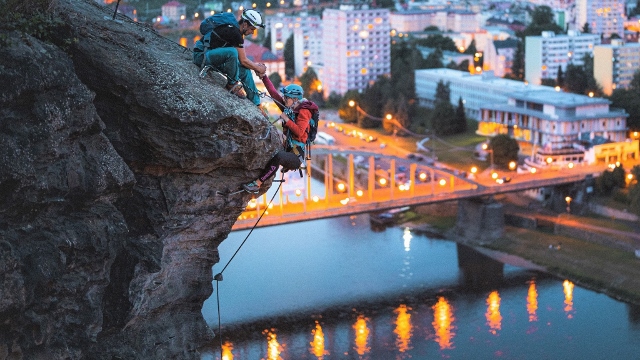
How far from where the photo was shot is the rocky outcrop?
19.2ft

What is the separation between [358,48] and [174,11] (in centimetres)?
1024

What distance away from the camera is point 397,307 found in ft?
90.9

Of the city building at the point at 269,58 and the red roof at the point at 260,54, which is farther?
the city building at the point at 269,58

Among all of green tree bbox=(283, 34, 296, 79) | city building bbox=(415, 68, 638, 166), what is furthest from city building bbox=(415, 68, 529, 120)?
green tree bbox=(283, 34, 296, 79)

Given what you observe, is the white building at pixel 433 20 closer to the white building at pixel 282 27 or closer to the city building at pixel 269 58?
the white building at pixel 282 27

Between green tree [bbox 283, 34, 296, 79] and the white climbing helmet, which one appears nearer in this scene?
the white climbing helmet

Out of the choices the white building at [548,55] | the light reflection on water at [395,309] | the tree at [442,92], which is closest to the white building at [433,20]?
the white building at [548,55]

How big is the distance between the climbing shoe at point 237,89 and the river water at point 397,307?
16.7 metres

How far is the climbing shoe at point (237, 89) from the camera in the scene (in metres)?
7.07

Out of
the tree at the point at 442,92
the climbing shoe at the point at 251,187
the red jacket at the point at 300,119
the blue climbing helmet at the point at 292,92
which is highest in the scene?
the blue climbing helmet at the point at 292,92

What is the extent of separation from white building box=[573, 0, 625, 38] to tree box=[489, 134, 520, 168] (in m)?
42.4

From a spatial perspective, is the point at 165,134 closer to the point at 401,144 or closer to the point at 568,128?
the point at 568,128

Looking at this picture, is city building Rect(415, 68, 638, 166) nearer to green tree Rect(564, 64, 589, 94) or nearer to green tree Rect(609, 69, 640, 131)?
green tree Rect(609, 69, 640, 131)

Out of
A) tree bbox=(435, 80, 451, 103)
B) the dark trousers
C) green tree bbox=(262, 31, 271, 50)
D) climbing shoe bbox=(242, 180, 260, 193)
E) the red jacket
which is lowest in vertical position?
tree bbox=(435, 80, 451, 103)
